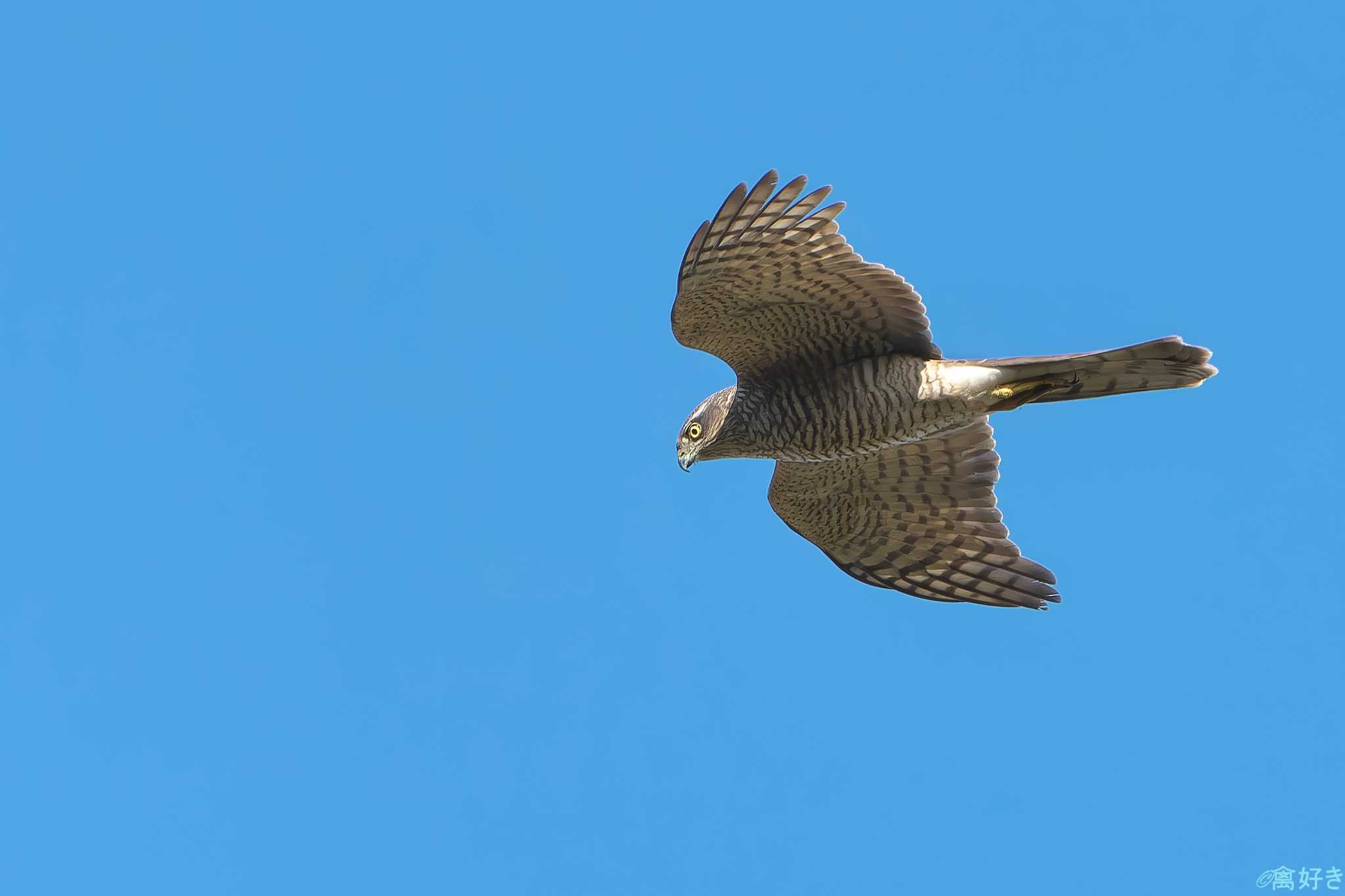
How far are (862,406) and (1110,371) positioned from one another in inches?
62.7

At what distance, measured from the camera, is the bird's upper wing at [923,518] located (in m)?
11.4

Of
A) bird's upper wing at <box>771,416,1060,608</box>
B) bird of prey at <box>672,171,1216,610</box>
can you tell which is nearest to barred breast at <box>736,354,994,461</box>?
bird of prey at <box>672,171,1216,610</box>

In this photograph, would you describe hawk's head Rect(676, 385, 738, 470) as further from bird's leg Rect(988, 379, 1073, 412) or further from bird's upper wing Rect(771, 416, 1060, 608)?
bird's leg Rect(988, 379, 1073, 412)

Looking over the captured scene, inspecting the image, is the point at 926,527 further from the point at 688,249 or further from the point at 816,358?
the point at 688,249

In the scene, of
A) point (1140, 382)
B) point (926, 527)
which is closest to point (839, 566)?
point (926, 527)

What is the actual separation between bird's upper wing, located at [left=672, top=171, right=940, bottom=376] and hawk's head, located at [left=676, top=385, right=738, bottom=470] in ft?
0.83

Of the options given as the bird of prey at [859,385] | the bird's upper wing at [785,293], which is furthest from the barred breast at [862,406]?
the bird's upper wing at [785,293]

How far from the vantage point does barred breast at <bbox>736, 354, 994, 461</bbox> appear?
32.5 feet

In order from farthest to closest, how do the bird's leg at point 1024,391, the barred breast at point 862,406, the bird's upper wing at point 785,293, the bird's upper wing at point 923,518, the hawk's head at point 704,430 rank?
1. the bird's upper wing at point 923,518
2. the hawk's head at point 704,430
3. the barred breast at point 862,406
4. the bird's leg at point 1024,391
5. the bird's upper wing at point 785,293

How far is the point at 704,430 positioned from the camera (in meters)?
10.4

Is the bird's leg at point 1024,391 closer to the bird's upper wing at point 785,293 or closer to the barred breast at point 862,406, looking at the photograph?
the barred breast at point 862,406

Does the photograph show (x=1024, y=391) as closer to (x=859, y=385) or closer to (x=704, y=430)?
(x=859, y=385)

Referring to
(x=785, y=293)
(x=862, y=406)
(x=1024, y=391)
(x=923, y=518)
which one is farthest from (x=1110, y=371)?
(x=923, y=518)

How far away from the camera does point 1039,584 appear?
37.4 feet
